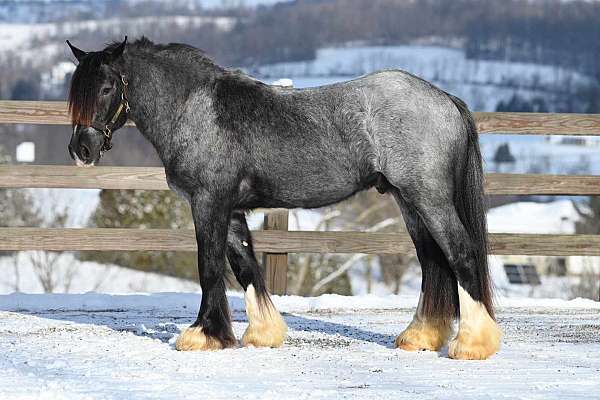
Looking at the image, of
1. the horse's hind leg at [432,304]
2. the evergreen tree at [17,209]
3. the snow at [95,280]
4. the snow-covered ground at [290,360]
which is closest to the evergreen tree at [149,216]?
the snow at [95,280]

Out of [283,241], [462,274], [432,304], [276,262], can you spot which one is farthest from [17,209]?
[462,274]

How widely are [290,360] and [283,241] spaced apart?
3.01 meters

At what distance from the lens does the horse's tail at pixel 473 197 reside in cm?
547

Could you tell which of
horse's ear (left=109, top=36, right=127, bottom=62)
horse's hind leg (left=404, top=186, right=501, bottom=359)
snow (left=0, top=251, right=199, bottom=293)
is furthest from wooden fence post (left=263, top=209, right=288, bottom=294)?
snow (left=0, top=251, right=199, bottom=293)

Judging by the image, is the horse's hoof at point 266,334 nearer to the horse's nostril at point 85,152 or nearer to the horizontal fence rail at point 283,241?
the horse's nostril at point 85,152

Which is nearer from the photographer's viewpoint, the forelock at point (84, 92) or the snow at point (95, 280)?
the forelock at point (84, 92)

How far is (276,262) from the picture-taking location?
823 cm

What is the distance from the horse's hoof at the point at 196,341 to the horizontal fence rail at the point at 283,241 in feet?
7.78

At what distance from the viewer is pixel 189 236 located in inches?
314

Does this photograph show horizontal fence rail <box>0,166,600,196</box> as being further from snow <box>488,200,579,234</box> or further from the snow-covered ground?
snow <box>488,200,579,234</box>

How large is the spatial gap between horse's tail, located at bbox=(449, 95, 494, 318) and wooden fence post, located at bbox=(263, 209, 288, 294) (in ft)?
9.42

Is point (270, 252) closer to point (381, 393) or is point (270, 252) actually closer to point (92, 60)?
point (92, 60)

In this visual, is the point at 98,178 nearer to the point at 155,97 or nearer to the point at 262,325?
the point at 155,97

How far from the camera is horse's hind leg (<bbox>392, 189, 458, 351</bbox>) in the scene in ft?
18.4
